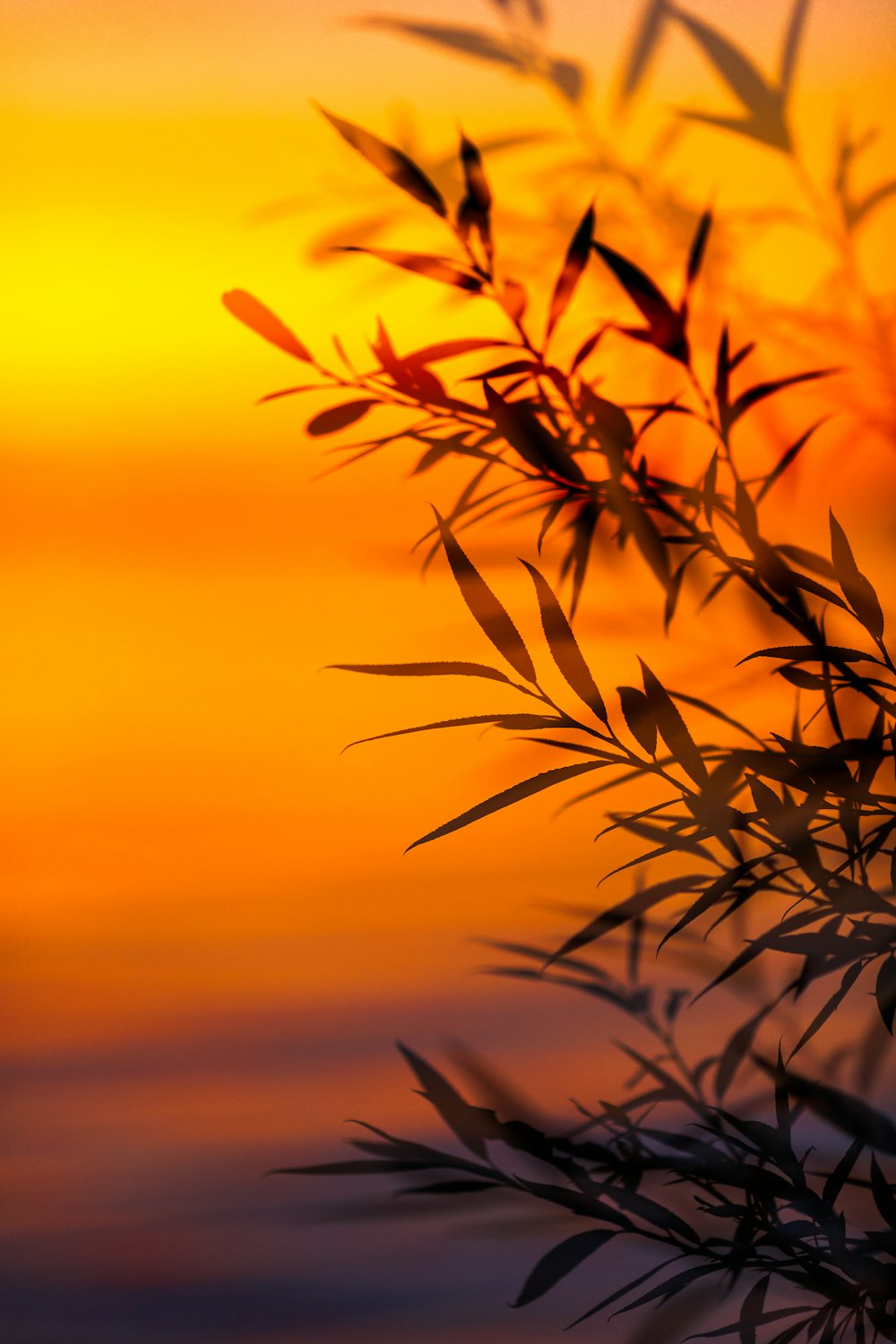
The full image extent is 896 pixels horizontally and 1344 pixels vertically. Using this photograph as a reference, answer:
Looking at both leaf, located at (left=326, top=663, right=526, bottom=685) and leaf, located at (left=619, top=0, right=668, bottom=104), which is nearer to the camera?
leaf, located at (left=326, top=663, right=526, bottom=685)

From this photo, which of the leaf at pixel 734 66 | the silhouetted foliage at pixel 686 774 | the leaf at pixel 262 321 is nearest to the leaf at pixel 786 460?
the silhouetted foliage at pixel 686 774

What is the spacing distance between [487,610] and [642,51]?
48cm

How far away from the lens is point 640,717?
81 cm

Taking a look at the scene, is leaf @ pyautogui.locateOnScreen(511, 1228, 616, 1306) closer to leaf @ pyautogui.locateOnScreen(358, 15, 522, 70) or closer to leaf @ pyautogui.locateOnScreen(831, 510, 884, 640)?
leaf @ pyautogui.locateOnScreen(831, 510, 884, 640)

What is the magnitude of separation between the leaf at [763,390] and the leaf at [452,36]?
0.32m

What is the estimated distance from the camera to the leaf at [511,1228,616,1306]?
921 millimetres

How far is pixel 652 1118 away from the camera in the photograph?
0.96 metres

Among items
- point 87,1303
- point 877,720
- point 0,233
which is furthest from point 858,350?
point 87,1303

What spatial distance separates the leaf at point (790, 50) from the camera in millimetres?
992

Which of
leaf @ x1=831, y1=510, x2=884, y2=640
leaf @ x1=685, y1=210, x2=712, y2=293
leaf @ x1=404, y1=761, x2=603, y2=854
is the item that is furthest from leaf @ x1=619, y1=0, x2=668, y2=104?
leaf @ x1=404, y1=761, x2=603, y2=854

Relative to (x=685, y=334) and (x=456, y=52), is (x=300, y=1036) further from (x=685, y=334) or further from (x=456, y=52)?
(x=456, y=52)

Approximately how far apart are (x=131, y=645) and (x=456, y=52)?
0.51 meters

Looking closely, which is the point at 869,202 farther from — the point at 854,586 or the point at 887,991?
the point at 887,991

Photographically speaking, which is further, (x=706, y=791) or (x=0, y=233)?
(x=0, y=233)
